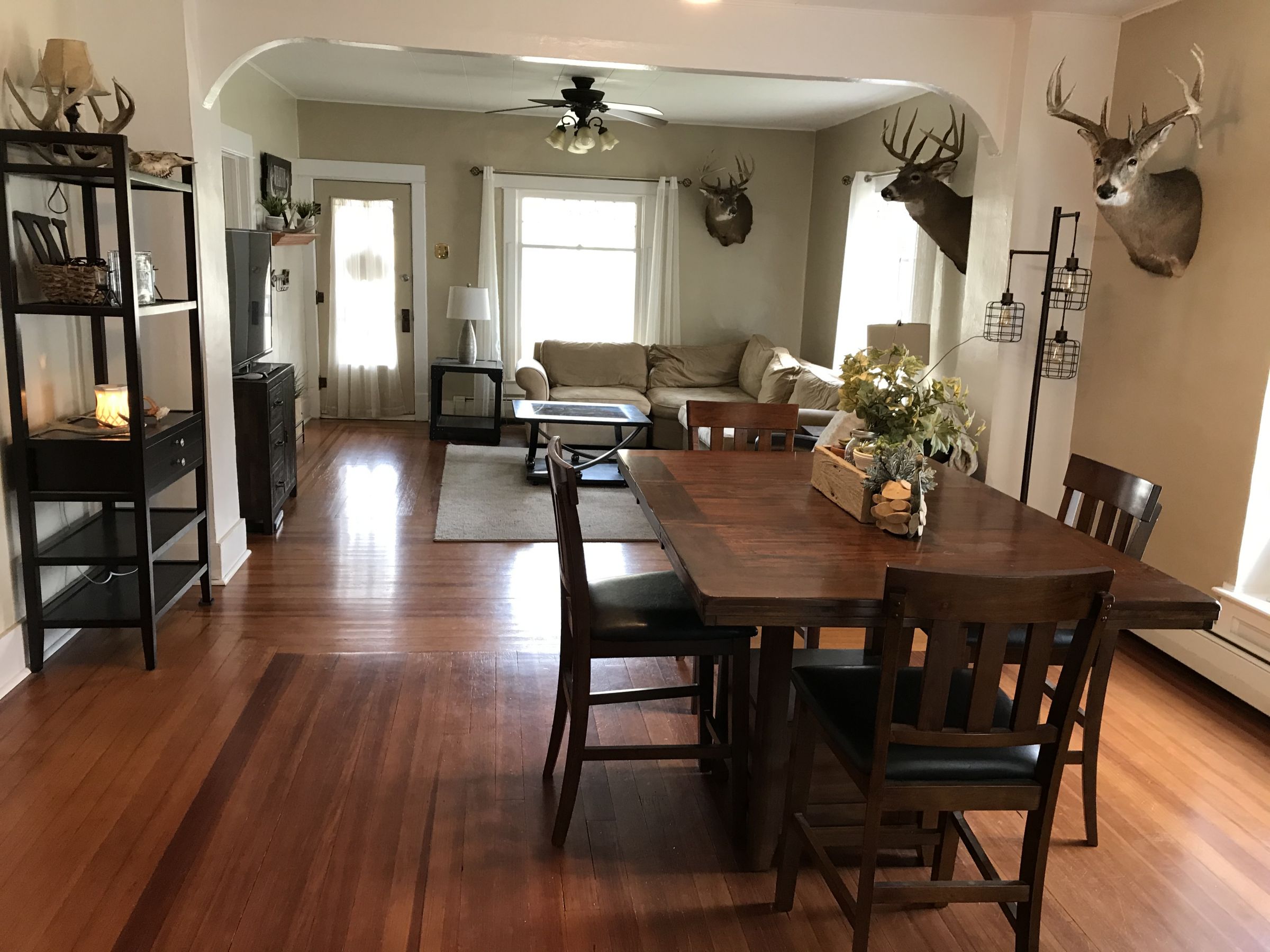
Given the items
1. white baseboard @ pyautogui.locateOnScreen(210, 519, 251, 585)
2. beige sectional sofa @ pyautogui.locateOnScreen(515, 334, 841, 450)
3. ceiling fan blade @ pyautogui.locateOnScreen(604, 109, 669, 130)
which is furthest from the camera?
beige sectional sofa @ pyautogui.locateOnScreen(515, 334, 841, 450)

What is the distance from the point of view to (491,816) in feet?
8.16

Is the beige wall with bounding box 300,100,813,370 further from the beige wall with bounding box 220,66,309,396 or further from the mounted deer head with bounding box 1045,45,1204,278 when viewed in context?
the mounted deer head with bounding box 1045,45,1204,278

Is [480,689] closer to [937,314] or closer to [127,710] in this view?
[127,710]

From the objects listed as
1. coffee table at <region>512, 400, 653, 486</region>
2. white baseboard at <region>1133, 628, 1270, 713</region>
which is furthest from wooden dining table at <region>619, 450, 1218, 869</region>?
coffee table at <region>512, 400, 653, 486</region>

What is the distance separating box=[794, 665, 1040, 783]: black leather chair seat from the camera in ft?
6.07

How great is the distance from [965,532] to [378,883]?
161 cm

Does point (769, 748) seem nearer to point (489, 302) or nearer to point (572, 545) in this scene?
point (572, 545)

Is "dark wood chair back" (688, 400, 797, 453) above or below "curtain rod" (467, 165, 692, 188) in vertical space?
below

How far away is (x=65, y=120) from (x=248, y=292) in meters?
1.56

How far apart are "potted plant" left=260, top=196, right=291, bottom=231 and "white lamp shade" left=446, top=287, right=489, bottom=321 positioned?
128 centimetres

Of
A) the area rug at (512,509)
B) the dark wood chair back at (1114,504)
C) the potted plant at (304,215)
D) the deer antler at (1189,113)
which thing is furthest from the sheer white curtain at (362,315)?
the dark wood chair back at (1114,504)

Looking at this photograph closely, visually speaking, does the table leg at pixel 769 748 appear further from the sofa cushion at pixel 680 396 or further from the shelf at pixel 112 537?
the sofa cushion at pixel 680 396

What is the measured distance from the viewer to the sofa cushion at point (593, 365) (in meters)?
7.67

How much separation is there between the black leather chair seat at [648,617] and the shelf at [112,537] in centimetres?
176
